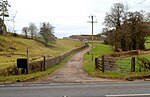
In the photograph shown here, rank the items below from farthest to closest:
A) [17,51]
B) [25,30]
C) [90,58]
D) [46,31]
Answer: [25,30], [46,31], [17,51], [90,58]

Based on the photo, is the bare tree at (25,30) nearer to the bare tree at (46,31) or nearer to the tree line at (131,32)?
the bare tree at (46,31)

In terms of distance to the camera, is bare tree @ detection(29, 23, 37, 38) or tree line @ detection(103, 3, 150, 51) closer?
tree line @ detection(103, 3, 150, 51)

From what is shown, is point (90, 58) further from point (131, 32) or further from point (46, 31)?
point (46, 31)

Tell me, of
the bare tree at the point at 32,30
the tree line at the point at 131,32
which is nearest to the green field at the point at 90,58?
the tree line at the point at 131,32

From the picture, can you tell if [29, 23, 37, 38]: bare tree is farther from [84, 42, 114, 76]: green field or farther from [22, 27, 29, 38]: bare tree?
[84, 42, 114, 76]: green field

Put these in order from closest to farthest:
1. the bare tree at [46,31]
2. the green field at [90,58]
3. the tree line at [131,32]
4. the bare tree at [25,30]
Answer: the green field at [90,58], the tree line at [131,32], the bare tree at [46,31], the bare tree at [25,30]

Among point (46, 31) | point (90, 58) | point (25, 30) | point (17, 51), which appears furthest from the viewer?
point (25, 30)

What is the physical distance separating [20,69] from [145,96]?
17.1m

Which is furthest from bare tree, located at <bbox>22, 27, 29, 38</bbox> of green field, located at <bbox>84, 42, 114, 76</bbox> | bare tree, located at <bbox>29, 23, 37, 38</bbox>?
green field, located at <bbox>84, 42, 114, 76</bbox>

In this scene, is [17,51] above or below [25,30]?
below

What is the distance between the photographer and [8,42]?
92188 mm

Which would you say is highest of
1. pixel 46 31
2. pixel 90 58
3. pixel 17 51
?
pixel 46 31

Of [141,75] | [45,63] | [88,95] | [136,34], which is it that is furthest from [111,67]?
[136,34]

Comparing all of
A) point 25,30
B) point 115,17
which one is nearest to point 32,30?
point 25,30
